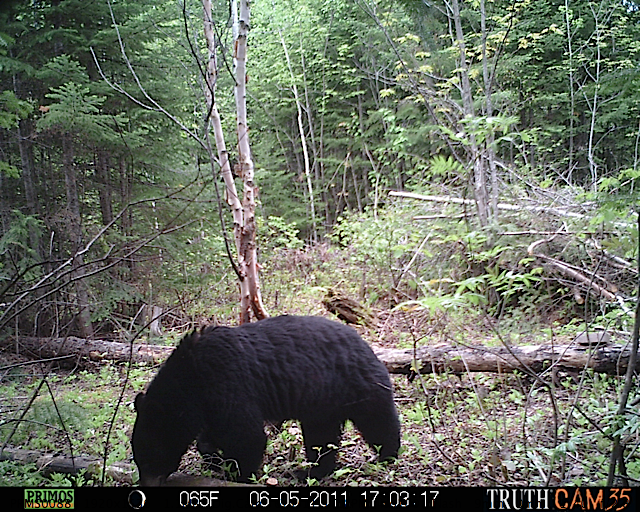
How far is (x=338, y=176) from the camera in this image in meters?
6.85

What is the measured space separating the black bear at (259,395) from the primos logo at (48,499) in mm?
307

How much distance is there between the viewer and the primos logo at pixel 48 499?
210cm

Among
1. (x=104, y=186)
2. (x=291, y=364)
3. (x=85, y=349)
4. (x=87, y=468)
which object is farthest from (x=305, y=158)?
(x=87, y=468)

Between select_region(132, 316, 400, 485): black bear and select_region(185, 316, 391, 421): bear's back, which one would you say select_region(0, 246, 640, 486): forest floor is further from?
select_region(185, 316, 391, 421): bear's back

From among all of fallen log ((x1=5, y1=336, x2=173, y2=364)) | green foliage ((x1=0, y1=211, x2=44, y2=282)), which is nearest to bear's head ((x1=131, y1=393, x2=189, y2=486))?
fallen log ((x1=5, y1=336, x2=173, y2=364))

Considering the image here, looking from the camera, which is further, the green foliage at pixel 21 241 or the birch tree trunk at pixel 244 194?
the green foliage at pixel 21 241

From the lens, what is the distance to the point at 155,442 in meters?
2.25

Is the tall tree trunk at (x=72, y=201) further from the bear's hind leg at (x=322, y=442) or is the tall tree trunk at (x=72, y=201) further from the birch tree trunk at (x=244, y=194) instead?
the bear's hind leg at (x=322, y=442)

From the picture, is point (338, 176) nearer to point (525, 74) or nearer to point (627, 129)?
point (525, 74)

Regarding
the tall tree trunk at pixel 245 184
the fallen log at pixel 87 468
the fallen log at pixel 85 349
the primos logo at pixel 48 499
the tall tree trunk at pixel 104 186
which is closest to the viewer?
the primos logo at pixel 48 499

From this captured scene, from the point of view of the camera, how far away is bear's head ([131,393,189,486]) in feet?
7.40

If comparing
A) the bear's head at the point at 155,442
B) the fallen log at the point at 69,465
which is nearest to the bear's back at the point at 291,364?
the bear's head at the point at 155,442

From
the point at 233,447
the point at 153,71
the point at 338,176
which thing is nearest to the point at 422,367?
the point at 233,447

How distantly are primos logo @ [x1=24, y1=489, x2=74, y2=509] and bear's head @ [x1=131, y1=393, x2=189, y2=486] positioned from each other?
0.30 metres
